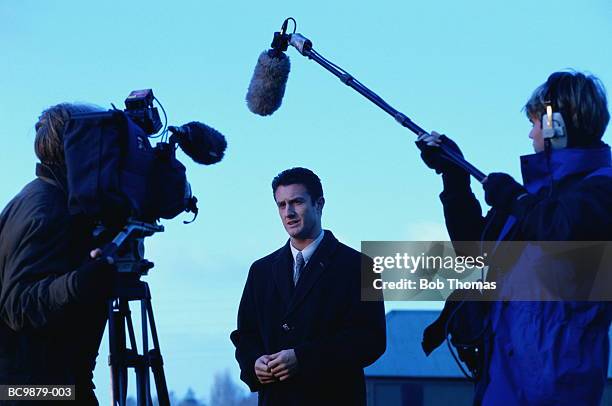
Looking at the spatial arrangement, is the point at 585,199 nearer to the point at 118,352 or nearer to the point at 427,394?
the point at 118,352

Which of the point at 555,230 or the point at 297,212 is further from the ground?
the point at 297,212

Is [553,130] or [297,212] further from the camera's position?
[297,212]

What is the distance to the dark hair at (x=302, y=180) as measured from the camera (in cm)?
494

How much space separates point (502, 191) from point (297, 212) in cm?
167

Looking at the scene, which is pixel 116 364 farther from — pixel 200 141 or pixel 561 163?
pixel 561 163

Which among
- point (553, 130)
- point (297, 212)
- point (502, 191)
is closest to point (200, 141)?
point (297, 212)

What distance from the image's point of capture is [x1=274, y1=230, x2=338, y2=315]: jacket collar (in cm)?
460

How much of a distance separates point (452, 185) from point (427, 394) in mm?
7241

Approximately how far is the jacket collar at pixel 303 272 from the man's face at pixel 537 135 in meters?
A: 1.47

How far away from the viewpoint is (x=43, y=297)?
3.24m

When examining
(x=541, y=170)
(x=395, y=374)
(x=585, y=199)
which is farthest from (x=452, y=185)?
(x=395, y=374)

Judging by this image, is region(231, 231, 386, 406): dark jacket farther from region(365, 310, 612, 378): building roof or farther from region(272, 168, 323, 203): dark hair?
region(365, 310, 612, 378): building roof

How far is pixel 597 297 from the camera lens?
3357 mm

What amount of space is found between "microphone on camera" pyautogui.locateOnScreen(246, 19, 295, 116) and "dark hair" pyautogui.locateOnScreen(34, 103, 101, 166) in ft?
3.12
